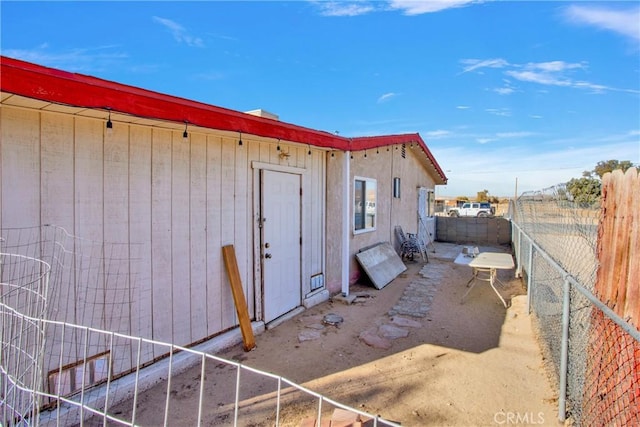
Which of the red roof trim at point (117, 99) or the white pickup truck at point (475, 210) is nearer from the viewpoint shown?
the red roof trim at point (117, 99)

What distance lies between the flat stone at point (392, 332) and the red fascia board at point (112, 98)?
3.02 m

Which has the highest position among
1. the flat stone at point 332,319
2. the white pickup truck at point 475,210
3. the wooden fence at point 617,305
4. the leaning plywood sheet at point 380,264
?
the white pickup truck at point 475,210

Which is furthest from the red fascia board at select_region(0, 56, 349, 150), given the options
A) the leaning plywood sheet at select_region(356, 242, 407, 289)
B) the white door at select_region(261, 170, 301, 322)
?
the leaning plywood sheet at select_region(356, 242, 407, 289)

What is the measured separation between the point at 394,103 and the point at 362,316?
38.5ft

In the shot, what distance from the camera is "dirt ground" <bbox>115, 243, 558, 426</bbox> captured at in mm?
2723

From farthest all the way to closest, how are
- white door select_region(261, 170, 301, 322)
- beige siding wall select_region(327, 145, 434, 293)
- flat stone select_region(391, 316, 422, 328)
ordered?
1. beige siding wall select_region(327, 145, 434, 293)
2. flat stone select_region(391, 316, 422, 328)
3. white door select_region(261, 170, 301, 322)

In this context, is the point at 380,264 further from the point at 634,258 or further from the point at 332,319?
the point at 634,258

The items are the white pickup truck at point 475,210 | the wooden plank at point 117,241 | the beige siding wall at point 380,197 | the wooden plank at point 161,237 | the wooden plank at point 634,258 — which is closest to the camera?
the wooden plank at point 634,258

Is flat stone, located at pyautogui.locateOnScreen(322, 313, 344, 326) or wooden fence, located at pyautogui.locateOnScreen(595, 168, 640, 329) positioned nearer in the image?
wooden fence, located at pyautogui.locateOnScreen(595, 168, 640, 329)

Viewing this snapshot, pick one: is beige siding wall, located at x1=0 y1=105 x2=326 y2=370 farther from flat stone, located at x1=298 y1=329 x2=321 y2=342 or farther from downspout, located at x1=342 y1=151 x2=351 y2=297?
downspout, located at x1=342 y1=151 x2=351 y2=297

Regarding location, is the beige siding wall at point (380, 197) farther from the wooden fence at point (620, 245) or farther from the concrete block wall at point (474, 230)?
the wooden fence at point (620, 245)

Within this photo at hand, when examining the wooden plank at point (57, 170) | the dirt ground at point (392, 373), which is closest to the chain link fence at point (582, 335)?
the dirt ground at point (392, 373)

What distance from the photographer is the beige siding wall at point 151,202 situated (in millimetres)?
2486

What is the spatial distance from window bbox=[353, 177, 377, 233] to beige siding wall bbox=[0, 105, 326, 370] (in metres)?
2.75
